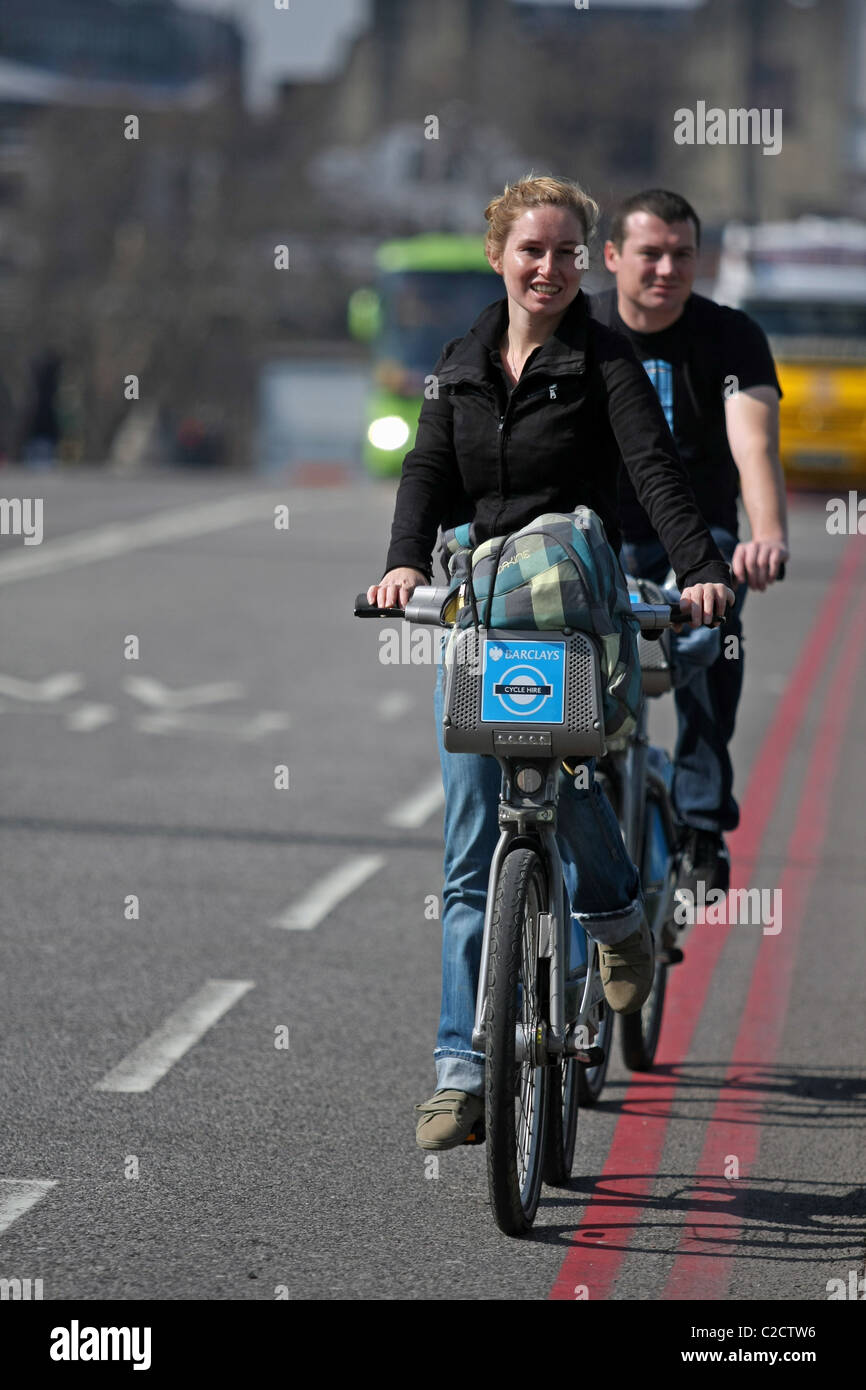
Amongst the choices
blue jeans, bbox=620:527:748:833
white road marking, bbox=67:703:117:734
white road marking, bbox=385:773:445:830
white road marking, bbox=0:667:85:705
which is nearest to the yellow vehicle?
white road marking, bbox=0:667:85:705

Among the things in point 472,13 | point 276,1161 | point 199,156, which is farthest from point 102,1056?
point 472,13

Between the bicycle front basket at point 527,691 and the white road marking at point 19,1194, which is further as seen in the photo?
the white road marking at point 19,1194

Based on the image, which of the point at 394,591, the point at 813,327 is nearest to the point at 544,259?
the point at 394,591

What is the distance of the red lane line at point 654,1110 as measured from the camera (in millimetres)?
4223

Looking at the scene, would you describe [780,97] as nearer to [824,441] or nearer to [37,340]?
[37,340]

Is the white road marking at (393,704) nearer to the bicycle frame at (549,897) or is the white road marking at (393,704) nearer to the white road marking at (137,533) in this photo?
the white road marking at (137,533)

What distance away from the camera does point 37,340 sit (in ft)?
215

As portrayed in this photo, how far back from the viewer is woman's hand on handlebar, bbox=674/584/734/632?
4.28 metres

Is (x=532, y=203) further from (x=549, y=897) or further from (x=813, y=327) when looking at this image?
(x=813, y=327)

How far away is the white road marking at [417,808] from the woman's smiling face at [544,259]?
448 centimetres

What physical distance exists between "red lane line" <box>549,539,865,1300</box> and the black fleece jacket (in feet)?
4.43

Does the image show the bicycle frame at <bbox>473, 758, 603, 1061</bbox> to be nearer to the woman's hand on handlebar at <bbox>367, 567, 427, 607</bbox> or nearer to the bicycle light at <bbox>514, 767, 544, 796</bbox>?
the bicycle light at <bbox>514, 767, 544, 796</bbox>

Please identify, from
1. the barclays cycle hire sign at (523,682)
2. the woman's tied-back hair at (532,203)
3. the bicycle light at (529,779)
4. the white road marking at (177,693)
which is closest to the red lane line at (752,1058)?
the bicycle light at (529,779)

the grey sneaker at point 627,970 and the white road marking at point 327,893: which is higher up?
the grey sneaker at point 627,970
